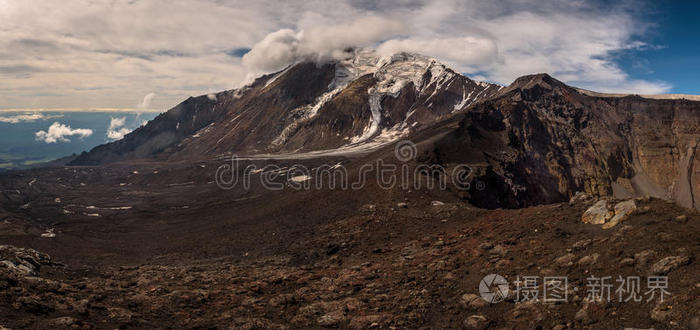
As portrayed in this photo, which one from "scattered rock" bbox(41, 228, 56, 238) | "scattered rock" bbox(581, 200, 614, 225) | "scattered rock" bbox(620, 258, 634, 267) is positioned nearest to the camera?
"scattered rock" bbox(620, 258, 634, 267)

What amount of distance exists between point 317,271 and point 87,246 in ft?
128

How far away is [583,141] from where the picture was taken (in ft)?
345

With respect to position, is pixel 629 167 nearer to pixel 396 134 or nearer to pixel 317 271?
pixel 396 134

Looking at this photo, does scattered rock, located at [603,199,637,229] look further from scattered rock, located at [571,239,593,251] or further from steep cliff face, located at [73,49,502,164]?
steep cliff face, located at [73,49,502,164]

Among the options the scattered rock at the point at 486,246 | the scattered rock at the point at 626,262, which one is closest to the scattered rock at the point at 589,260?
the scattered rock at the point at 626,262

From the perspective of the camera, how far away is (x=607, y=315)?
11539 millimetres

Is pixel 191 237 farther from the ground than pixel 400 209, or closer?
closer

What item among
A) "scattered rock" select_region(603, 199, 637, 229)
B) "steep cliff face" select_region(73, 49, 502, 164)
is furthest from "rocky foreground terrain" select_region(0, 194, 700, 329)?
"steep cliff face" select_region(73, 49, 502, 164)

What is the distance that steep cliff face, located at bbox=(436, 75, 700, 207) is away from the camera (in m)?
74.1

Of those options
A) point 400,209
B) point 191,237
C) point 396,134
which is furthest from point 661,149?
point 191,237

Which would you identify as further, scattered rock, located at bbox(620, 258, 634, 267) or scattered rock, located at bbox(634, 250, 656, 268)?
scattered rock, located at bbox(620, 258, 634, 267)

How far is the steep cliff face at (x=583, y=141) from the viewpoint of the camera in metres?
74.1

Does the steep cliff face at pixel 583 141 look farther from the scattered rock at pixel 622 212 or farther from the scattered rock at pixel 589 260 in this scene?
the scattered rock at pixel 589 260

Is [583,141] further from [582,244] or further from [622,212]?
[582,244]
